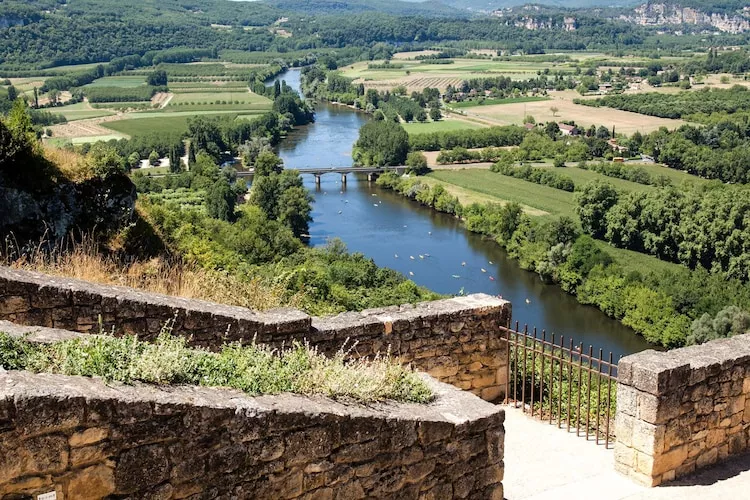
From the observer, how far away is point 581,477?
6.70m

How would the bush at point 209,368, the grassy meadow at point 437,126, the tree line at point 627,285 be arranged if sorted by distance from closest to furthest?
the bush at point 209,368
the tree line at point 627,285
the grassy meadow at point 437,126

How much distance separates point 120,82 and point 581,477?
157704 millimetres

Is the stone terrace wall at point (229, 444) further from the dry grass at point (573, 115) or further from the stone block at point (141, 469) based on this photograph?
the dry grass at point (573, 115)

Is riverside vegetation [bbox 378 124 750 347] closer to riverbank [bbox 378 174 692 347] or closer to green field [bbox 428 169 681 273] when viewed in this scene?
riverbank [bbox 378 174 692 347]

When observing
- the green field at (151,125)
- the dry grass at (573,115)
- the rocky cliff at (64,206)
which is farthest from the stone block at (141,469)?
the dry grass at (573,115)

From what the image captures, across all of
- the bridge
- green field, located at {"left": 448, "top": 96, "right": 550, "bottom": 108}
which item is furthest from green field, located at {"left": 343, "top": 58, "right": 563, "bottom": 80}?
the bridge

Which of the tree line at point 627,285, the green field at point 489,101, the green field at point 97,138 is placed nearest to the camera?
the tree line at point 627,285

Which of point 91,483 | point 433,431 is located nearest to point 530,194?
point 433,431

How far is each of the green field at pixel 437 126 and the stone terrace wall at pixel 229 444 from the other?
9840cm

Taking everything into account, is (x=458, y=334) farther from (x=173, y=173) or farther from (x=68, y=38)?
(x=68, y=38)

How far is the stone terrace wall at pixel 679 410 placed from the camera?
6402 mm

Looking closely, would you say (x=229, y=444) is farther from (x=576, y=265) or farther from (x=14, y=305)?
(x=576, y=265)

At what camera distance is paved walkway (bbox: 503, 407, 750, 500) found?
6.40 m

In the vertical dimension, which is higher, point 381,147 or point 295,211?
point 381,147
